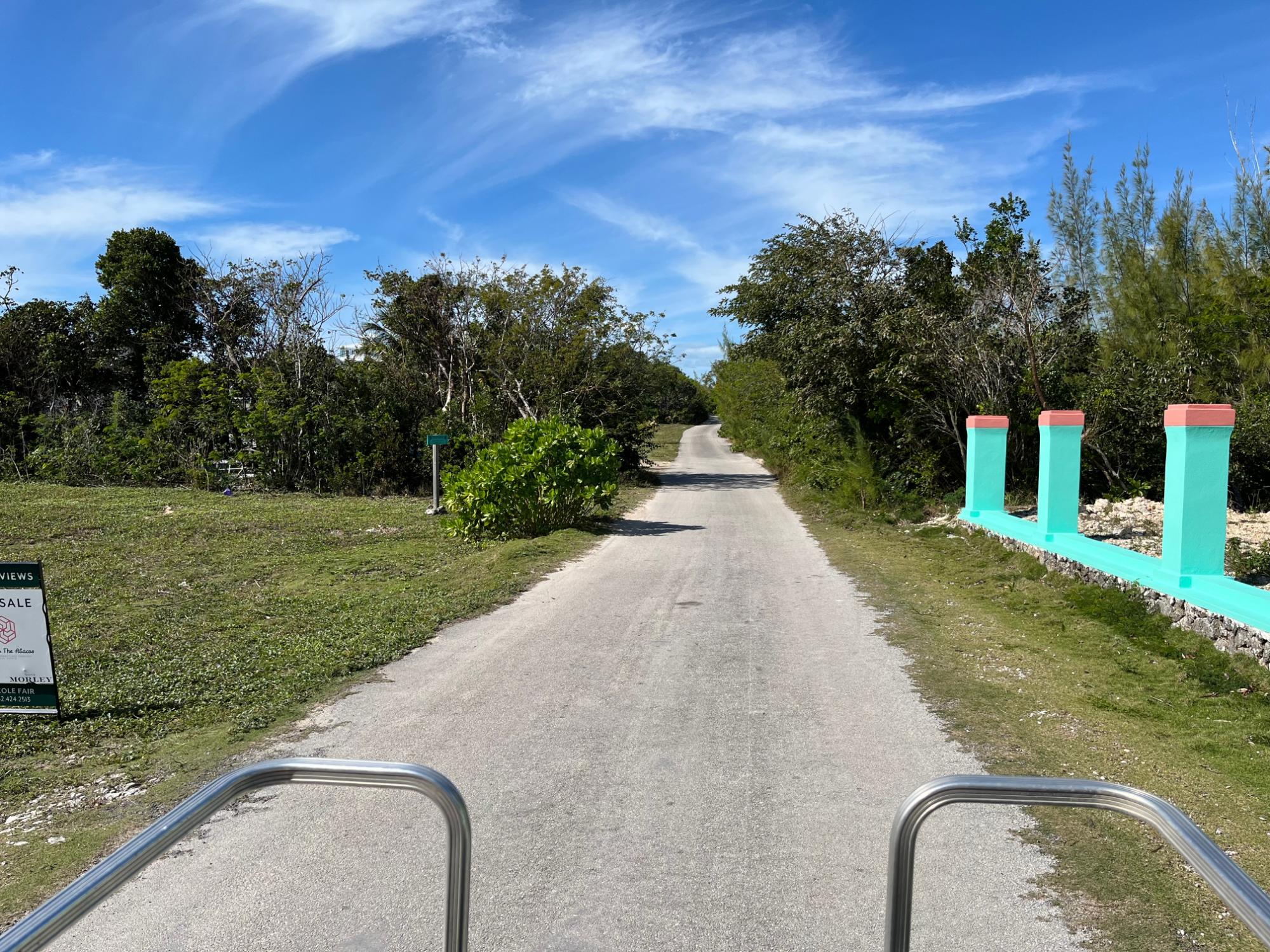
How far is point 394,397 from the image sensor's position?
76.7ft

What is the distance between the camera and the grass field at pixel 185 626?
4.45 m

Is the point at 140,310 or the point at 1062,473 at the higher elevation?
the point at 140,310

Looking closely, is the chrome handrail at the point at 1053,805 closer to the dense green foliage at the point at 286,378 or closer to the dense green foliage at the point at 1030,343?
the dense green foliage at the point at 1030,343

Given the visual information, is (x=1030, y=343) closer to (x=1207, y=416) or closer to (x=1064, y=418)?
(x=1064, y=418)

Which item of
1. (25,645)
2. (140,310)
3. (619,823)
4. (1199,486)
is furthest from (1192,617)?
(140,310)

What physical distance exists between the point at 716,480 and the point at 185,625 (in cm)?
1952

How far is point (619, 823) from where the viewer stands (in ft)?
13.4

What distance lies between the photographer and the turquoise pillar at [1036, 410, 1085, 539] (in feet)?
36.4

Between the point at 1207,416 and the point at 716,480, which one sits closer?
the point at 1207,416

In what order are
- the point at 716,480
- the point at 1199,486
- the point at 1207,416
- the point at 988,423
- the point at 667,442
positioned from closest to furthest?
1. the point at 1207,416
2. the point at 1199,486
3. the point at 988,423
4. the point at 716,480
5. the point at 667,442

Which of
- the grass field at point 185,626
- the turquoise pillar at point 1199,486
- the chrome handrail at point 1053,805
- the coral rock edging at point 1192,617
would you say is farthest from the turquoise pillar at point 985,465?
the chrome handrail at point 1053,805

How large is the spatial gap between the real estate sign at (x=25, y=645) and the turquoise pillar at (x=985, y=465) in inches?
462

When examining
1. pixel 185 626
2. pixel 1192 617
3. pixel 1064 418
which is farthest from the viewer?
pixel 1064 418

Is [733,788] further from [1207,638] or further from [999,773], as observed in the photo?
[1207,638]
